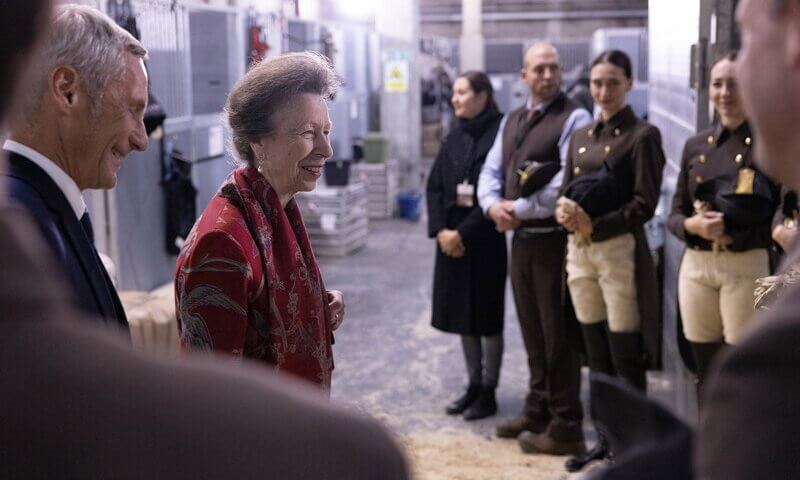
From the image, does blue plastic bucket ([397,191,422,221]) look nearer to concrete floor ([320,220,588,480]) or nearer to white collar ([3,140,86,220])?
concrete floor ([320,220,588,480])

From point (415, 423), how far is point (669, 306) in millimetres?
1288

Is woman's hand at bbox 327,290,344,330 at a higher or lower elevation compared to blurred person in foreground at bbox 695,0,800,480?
lower

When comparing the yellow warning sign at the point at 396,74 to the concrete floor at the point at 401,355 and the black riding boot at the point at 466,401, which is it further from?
the black riding boot at the point at 466,401

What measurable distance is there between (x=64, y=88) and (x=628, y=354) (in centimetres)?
280

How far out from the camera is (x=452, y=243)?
460cm

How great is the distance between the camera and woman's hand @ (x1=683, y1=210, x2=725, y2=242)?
3.32 m

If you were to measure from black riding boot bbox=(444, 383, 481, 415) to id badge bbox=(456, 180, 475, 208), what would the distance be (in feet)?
2.92

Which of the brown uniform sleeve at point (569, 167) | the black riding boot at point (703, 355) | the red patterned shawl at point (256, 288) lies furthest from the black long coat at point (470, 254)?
the red patterned shawl at point (256, 288)

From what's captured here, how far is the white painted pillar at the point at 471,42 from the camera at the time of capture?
53.8ft

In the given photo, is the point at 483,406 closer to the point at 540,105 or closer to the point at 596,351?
the point at 596,351

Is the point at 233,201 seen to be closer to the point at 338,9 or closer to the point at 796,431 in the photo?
the point at 796,431

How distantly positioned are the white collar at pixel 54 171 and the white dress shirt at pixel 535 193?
275 centimetres

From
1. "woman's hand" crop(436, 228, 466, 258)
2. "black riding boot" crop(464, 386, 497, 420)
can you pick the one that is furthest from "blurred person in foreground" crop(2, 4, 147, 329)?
"black riding boot" crop(464, 386, 497, 420)

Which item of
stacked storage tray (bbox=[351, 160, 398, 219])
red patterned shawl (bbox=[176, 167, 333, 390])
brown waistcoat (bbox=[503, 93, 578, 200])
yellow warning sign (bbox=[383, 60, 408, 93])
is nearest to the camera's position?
red patterned shawl (bbox=[176, 167, 333, 390])
